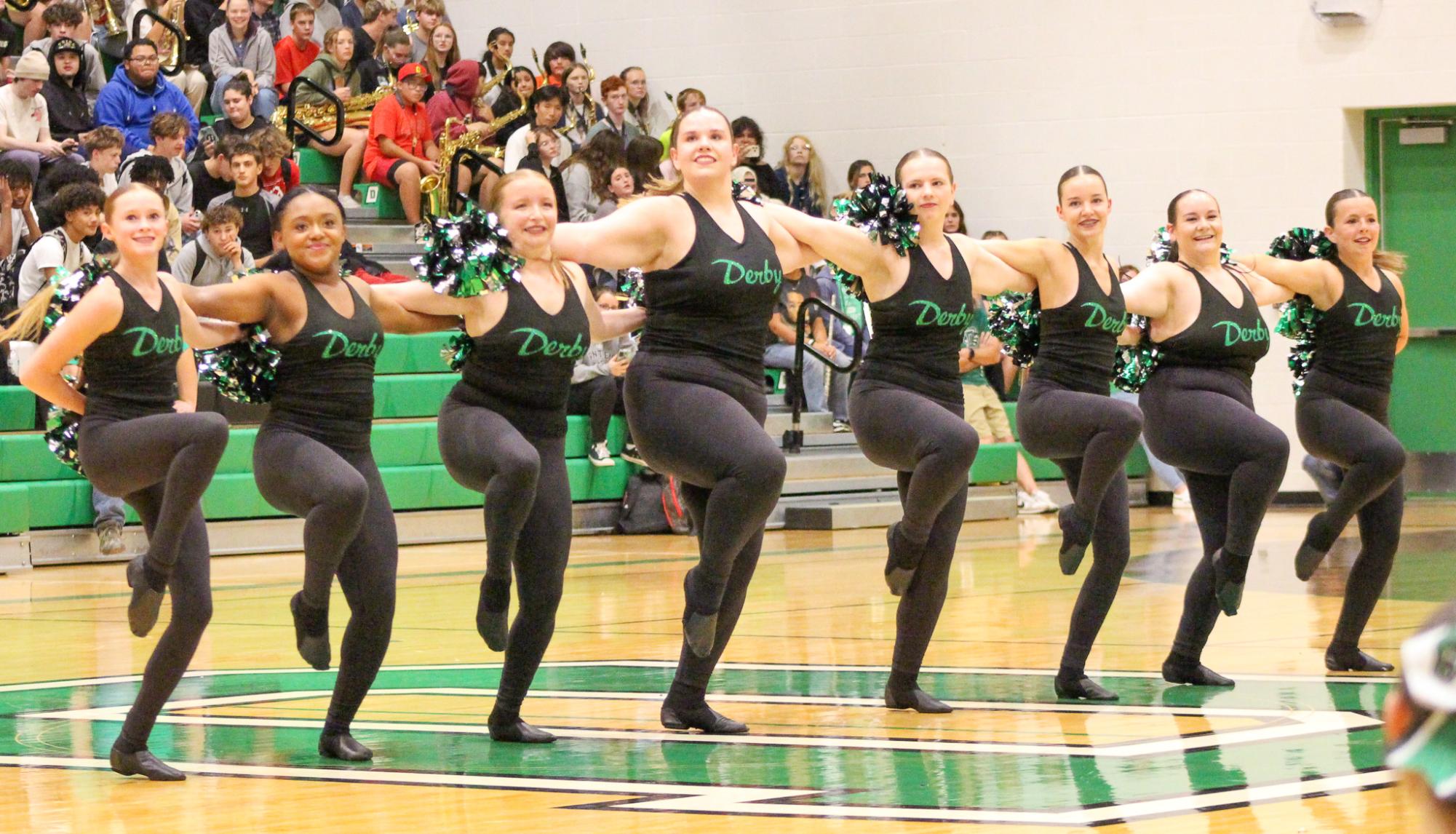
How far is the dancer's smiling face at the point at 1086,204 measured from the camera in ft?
19.0

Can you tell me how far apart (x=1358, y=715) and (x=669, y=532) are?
23.0ft

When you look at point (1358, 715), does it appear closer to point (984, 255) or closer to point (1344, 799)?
point (1344, 799)

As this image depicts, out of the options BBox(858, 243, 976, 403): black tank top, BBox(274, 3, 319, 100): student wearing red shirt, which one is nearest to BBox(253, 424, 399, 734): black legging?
BBox(858, 243, 976, 403): black tank top

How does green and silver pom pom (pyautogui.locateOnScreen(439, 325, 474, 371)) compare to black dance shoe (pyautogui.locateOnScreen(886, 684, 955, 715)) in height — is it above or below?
above

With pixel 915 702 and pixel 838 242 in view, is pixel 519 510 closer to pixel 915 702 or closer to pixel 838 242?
pixel 838 242

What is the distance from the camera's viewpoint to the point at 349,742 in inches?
185

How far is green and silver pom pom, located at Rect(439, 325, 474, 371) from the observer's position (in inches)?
192

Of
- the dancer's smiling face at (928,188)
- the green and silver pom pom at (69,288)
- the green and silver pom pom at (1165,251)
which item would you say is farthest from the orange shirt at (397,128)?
the green and silver pom pom at (69,288)

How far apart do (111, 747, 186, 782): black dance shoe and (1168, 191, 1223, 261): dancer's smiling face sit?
3.64 metres

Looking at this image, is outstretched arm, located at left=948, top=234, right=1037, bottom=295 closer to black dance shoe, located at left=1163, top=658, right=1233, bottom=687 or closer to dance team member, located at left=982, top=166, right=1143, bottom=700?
dance team member, located at left=982, top=166, right=1143, bottom=700

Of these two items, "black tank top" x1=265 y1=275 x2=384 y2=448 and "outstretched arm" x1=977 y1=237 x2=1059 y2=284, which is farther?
"outstretched arm" x1=977 y1=237 x2=1059 y2=284

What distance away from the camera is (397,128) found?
510 inches

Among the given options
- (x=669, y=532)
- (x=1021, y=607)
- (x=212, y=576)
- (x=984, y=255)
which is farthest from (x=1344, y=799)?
(x=669, y=532)

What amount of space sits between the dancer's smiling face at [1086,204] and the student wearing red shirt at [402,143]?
774 centimetres
